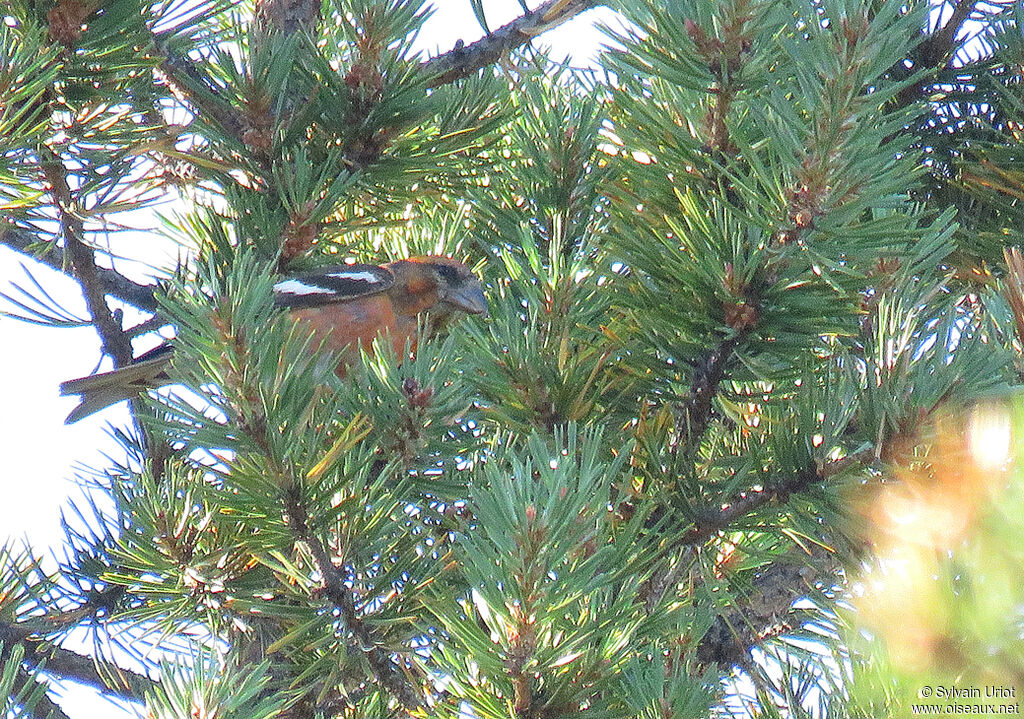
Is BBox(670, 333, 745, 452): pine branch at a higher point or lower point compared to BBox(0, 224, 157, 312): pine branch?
lower

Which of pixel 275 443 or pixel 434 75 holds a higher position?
pixel 434 75

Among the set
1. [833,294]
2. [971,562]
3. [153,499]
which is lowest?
[971,562]

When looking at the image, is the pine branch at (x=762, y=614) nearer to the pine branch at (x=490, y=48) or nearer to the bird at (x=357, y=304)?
the bird at (x=357, y=304)

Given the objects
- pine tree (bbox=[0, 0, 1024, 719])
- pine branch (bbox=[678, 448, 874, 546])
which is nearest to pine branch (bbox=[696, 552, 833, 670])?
pine tree (bbox=[0, 0, 1024, 719])

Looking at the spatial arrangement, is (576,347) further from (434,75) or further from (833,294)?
(434,75)

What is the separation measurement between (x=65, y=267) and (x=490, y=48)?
40.5 inches

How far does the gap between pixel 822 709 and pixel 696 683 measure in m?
0.18

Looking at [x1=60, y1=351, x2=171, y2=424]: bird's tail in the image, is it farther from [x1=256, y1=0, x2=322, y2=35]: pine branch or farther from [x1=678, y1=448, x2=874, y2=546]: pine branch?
[x1=678, y1=448, x2=874, y2=546]: pine branch

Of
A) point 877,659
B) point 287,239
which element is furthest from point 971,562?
point 287,239

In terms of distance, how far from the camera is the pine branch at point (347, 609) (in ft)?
5.34

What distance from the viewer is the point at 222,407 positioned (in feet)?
5.10

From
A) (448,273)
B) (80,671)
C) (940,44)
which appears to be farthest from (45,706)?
(940,44)

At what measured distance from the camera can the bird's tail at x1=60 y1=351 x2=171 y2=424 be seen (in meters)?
2.61

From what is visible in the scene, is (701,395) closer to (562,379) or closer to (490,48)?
(562,379)
